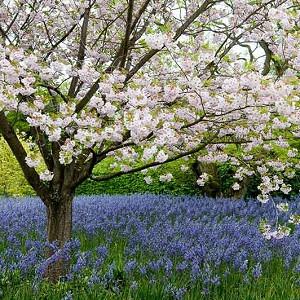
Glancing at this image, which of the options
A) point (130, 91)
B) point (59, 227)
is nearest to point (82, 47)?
point (130, 91)

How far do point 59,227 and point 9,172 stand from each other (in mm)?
11332

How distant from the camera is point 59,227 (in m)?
5.63

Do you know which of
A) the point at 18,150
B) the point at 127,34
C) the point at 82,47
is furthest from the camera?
the point at 82,47

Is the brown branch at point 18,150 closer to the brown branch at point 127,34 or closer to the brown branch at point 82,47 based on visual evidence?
the brown branch at point 82,47

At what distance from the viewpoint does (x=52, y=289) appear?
4414 millimetres

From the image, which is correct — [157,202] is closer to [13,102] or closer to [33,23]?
[33,23]

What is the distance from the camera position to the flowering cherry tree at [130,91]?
4309 mm

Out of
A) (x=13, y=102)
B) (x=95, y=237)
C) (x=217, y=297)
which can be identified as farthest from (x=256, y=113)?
(x=95, y=237)

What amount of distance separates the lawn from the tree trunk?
0.13 m

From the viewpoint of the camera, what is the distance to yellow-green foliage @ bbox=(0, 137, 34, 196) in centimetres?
1652

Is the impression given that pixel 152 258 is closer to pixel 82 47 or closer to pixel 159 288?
pixel 159 288

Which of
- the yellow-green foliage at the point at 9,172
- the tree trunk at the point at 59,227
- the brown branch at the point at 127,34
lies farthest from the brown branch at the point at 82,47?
the yellow-green foliage at the point at 9,172

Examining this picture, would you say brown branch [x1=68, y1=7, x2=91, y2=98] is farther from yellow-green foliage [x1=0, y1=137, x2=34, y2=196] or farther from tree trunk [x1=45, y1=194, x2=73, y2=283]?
yellow-green foliage [x1=0, y1=137, x2=34, y2=196]

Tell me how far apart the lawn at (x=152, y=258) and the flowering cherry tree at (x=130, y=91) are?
56 centimetres
